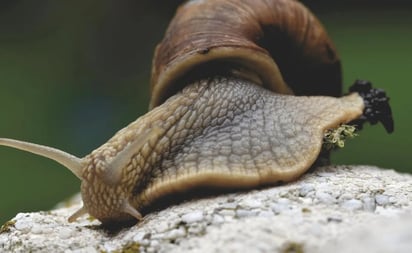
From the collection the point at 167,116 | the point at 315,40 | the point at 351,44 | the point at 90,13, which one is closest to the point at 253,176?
the point at 167,116

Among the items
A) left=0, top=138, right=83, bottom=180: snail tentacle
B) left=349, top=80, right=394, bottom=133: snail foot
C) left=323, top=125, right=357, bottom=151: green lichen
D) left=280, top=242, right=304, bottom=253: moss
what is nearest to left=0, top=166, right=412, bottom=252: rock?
left=280, top=242, right=304, bottom=253: moss

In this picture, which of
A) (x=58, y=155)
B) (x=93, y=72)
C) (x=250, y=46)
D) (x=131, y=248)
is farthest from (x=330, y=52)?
(x=93, y=72)

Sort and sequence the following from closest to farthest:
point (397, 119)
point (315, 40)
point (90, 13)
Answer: point (315, 40) → point (397, 119) → point (90, 13)

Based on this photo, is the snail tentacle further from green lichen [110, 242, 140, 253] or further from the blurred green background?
the blurred green background

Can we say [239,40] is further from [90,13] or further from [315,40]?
[90,13]

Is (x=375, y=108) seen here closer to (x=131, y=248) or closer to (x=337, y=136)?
(x=337, y=136)
